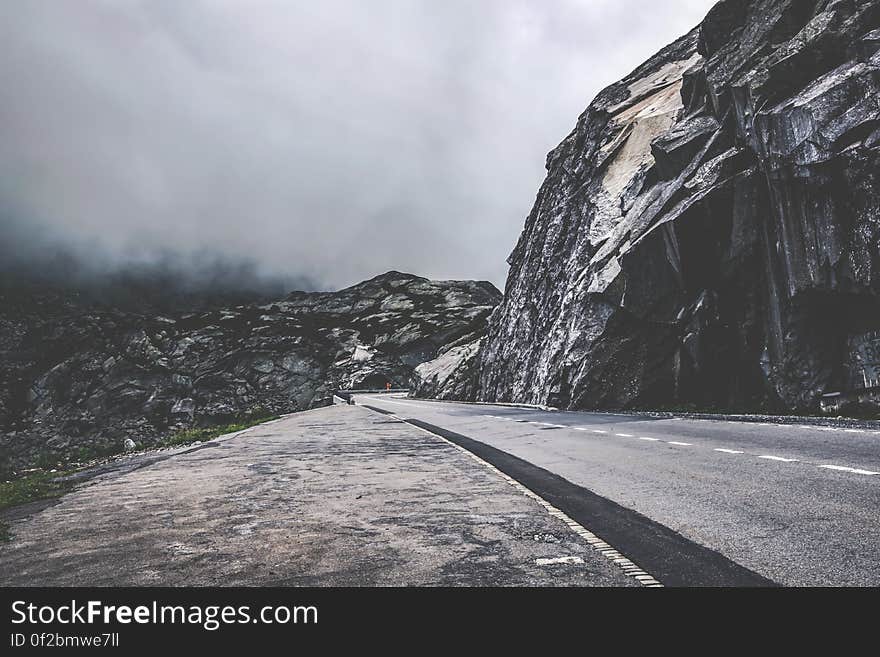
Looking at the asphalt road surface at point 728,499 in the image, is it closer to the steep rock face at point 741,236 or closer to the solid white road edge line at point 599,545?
the solid white road edge line at point 599,545

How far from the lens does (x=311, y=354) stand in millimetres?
164750

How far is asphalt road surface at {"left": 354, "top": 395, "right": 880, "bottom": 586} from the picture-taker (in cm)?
439

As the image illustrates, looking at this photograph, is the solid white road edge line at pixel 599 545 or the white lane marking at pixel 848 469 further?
the white lane marking at pixel 848 469

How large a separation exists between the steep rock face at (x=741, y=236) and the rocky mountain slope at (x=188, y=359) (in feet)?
359

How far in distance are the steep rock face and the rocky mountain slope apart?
359 feet

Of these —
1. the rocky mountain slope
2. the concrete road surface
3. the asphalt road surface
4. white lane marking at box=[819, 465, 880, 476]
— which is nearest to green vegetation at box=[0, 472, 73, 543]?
the concrete road surface

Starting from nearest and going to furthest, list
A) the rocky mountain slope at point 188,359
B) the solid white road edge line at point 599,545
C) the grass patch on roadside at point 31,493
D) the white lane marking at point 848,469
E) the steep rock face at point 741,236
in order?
1. the solid white road edge line at point 599,545
2. the white lane marking at point 848,469
3. the grass patch on roadside at point 31,493
4. the steep rock face at point 741,236
5. the rocky mountain slope at point 188,359

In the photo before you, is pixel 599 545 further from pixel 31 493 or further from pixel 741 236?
pixel 741 236

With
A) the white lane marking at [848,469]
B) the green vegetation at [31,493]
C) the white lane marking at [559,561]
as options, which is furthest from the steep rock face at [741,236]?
the green vegetation at [31,493]

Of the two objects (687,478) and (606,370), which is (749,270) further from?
(687,478)

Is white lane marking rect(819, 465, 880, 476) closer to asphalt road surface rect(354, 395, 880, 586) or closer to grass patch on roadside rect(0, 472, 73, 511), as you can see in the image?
asphalt road surface rect(354, 395, 880, 586)

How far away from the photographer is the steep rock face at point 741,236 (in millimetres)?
21109
